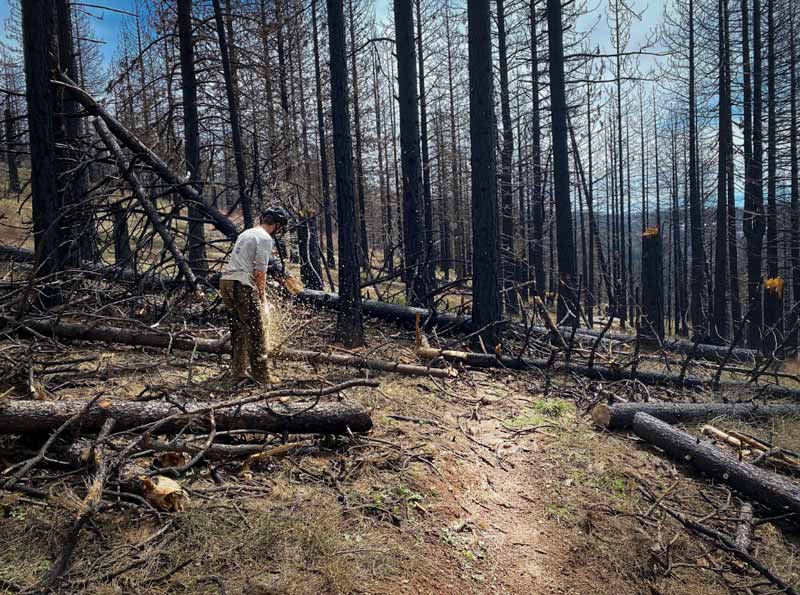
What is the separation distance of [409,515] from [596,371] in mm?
5013

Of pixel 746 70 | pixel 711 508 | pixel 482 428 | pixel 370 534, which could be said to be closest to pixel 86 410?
pixel 370 534

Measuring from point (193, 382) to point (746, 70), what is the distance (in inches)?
788

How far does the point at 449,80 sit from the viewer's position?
83.4 ft

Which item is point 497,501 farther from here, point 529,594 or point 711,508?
point 711,508

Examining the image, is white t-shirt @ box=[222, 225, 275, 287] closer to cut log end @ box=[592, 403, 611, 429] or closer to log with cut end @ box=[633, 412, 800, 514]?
cut log end @ box=[592, 403, 611, 429]

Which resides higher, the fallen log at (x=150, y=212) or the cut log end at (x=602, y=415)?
the fallen log at (x=150, y=212)

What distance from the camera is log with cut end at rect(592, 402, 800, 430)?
6.00 m

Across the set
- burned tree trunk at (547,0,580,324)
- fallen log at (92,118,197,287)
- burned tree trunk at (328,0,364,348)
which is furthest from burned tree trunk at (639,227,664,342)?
fallen log at (92,118,197,287)

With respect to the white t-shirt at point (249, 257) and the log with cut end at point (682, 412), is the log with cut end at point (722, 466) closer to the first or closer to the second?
the log with cut end at point (682, 412)

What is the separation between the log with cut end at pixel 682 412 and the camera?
6.00 metres

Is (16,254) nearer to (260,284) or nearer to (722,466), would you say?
(260,284)

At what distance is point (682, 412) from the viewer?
627 cm

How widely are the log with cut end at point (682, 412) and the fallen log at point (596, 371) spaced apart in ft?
2.92

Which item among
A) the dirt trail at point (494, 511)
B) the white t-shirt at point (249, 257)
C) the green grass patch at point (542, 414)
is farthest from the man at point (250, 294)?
the green grass patch at point (542, 414)
